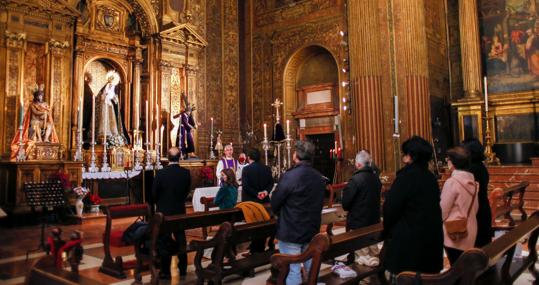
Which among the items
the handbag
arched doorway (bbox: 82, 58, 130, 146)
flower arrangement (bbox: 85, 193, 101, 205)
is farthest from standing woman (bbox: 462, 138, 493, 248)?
arched doorway (bbox: 82, 58, 130, 146)

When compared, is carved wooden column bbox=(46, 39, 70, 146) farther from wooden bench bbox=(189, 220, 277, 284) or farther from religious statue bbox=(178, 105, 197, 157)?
wooden bench bbox=(189, 220, 277, 284)

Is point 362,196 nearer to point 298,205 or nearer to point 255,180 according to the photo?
point 298,205

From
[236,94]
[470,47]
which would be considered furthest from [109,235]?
[470,47]

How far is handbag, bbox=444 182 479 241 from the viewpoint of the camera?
3.48 meters

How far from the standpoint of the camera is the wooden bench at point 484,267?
222 cm

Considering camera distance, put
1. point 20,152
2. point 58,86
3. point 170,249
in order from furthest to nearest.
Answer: point 58,86 < point 20,152 < point 170,249

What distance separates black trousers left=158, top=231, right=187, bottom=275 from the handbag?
2.91m

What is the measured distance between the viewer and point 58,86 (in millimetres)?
11016

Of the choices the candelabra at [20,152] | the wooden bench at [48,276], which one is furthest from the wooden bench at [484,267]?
the candelabra at [20,152]

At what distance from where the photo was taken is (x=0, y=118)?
10.1 metres

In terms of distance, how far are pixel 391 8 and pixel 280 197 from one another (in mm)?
10254

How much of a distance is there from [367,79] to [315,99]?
314 cm

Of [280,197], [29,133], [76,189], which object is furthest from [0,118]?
[280,197]

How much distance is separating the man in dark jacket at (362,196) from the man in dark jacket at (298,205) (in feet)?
3.07
